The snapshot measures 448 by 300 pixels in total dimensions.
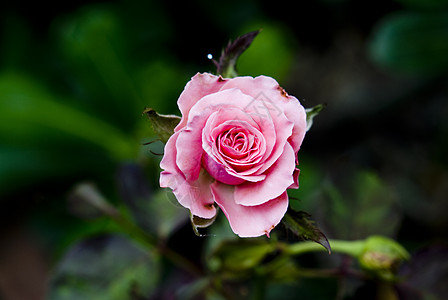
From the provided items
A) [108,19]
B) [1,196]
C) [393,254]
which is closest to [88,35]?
[108,19]

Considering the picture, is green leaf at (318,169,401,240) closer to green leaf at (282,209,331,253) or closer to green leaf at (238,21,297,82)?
green leaf at (282,209,331,253)

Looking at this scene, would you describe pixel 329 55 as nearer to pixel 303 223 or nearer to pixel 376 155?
pixel 376 155

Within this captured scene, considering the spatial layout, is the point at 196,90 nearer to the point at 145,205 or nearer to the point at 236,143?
the point at 236,143

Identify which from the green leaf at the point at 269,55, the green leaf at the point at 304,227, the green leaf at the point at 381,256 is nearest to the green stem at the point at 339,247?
the green leaf at the point at 381,256

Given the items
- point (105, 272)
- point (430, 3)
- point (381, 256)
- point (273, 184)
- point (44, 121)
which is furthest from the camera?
point (44, 121)

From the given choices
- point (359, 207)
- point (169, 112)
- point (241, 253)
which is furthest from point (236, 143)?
point (169, 112)

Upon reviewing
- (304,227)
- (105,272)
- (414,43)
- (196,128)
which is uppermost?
(196,128)
